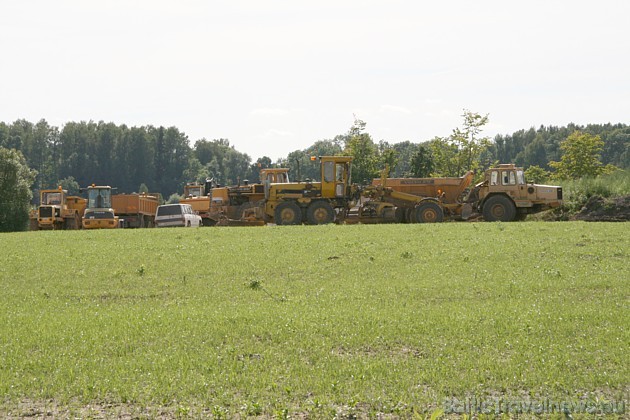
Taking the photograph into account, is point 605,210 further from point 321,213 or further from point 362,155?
point 362,155

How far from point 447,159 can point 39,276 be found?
239 feet

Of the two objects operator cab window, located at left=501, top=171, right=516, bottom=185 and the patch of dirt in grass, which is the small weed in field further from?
operator cab window, located at left=501, top=171, right=516, bottom=185

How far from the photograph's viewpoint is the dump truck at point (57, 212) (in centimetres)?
5094

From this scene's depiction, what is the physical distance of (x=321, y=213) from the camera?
3847 centimetres

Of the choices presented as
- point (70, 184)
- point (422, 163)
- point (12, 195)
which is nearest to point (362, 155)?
point (422, 163)

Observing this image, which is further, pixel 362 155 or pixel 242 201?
pixel 362 155

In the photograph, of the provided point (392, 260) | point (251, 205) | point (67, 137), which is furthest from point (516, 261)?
point (67, 137)

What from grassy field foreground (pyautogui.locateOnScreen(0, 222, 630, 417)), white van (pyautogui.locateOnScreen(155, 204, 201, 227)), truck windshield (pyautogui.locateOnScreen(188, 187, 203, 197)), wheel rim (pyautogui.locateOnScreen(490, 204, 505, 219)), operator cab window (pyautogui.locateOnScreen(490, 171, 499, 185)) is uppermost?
operator cab window (pyautogui.locateOnScreen(490, 171, 499, 185))

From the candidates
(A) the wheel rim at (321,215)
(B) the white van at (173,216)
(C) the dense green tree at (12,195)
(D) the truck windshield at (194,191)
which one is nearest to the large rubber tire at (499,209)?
(A) the wheel rim at (321,215)

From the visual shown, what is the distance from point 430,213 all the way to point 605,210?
8.86 m

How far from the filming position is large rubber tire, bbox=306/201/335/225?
38344 mm

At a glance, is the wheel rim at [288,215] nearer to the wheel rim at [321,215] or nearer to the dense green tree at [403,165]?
the wheel rim at [321,215]

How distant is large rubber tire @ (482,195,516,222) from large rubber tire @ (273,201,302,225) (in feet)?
30.3

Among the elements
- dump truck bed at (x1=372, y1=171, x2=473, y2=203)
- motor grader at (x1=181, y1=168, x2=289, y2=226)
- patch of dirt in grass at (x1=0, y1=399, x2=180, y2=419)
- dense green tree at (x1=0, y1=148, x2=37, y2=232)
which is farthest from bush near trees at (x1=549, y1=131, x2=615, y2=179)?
patch of dirt in grass at (x1=0, y1=399, x2=180, y2=419)
